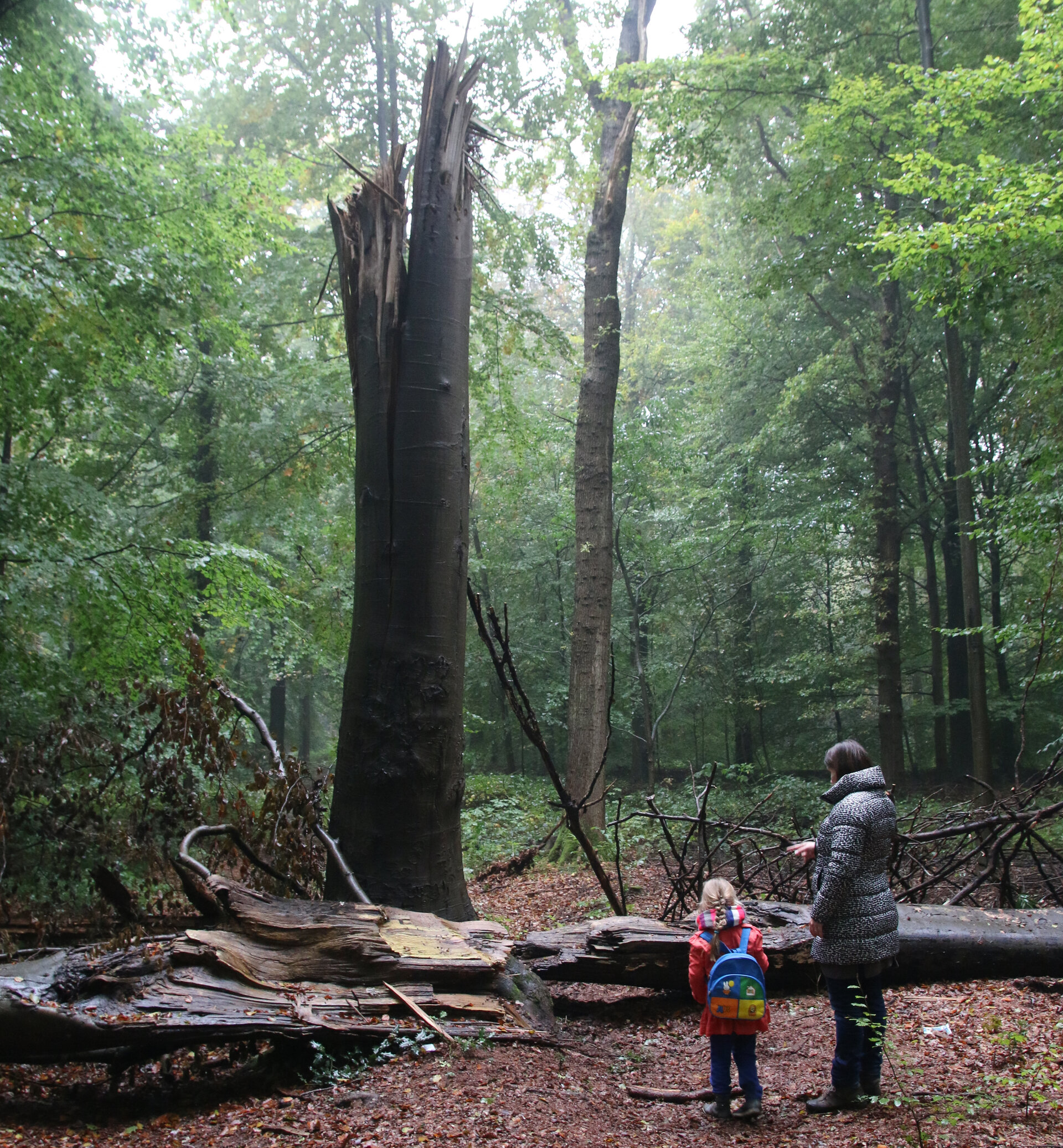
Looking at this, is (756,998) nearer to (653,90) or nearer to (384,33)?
(653,90)

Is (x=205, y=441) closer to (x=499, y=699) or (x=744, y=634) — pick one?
(x=744, y=634)

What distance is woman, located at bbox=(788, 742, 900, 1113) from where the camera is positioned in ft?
11.3

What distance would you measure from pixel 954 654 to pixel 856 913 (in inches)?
619

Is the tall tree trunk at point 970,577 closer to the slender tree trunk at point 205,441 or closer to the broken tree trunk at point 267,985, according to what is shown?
the broken tree trunk at point 267,985

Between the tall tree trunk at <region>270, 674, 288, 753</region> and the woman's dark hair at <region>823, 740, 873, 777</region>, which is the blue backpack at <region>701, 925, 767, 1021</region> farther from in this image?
the tall tree trunk at <region>270, 674, 288, 753</region>

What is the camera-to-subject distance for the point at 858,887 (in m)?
3.60

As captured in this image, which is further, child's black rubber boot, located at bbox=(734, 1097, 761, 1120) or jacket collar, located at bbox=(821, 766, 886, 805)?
jacket collar, located at bbox=(821, 766, 886, 805)

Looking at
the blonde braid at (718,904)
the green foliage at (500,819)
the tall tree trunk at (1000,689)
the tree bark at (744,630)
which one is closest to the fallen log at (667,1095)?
the blonde braid at (718,904)

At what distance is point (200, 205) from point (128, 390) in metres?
5.49

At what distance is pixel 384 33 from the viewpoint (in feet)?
48.2

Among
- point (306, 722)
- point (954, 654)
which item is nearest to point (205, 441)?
point (954, 654)

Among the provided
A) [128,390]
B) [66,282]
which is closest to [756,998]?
[66,282]

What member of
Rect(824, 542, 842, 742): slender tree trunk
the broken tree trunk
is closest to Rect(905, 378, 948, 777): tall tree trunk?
Rect(824, 542, 842, 742): slender tree trunk

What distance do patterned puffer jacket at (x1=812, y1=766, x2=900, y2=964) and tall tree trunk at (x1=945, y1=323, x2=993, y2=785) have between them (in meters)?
7.87
